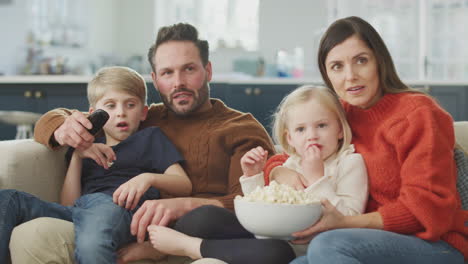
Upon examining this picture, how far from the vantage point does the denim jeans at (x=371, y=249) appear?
126cm

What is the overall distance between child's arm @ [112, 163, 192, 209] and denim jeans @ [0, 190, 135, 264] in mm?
32

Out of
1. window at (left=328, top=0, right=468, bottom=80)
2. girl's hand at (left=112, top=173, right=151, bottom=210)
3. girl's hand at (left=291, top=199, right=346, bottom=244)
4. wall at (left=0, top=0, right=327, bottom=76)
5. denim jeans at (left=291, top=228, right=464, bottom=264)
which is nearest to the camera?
denim jeans at (left=291, top=228, right=464, bottom=264)

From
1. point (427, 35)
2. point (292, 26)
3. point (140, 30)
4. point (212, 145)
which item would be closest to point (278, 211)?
point (212, 145)

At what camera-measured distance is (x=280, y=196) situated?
4.41 feet

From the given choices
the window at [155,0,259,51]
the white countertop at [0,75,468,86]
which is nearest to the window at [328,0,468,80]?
the white countertop at [0,75,468,86]

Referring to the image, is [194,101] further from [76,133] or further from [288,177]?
[288,177]

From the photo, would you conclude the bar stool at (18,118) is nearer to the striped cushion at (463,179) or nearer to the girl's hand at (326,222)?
the girl's hand at (326,222)

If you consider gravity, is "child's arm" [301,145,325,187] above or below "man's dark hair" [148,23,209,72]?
below

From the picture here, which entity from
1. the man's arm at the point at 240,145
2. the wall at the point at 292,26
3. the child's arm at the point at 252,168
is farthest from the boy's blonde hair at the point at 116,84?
the wall at the point at 292,26

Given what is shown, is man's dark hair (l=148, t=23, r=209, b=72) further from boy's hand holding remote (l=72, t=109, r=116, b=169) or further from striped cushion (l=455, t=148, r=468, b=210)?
striped cushion (l=455, t=148, r=468, b=210)

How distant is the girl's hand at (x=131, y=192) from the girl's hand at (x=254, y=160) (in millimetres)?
288

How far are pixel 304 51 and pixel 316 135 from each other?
14.7 ft

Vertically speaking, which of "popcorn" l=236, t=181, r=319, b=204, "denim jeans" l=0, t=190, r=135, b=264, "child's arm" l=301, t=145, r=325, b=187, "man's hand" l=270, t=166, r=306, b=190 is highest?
"child's arm" l=301, t=145, r=325, b=187

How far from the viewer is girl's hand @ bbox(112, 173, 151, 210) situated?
165 cm
